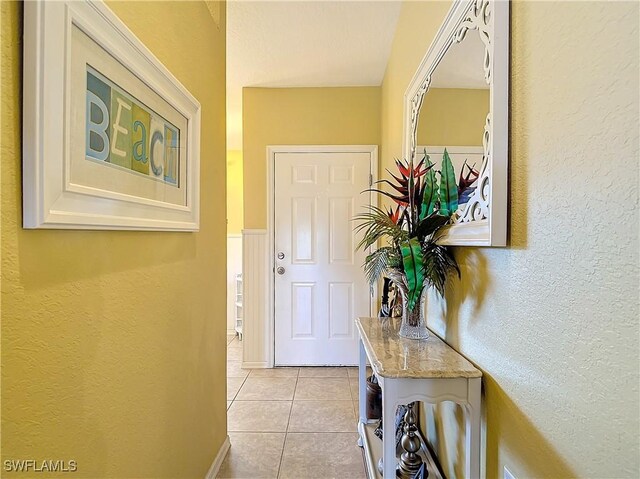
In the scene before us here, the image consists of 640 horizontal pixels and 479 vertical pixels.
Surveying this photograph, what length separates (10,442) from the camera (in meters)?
0.57

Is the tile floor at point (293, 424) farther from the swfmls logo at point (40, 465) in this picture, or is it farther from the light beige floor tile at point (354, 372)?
the swfmls logo at point (40, 465)

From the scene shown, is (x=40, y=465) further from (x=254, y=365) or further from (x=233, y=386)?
(x=254, y=365)

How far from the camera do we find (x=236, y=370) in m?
3.02

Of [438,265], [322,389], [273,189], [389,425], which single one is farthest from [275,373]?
[438,265]

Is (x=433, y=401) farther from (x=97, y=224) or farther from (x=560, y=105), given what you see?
(x=97, y=224)

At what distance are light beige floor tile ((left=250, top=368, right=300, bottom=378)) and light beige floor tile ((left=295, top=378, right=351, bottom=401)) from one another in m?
0.15

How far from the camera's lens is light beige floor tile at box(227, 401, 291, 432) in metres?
2.09

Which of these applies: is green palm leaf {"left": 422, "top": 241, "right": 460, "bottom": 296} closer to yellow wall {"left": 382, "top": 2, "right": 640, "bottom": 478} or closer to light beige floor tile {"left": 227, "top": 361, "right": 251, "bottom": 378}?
yellow wall {"left": 382, "top": 2, "right": 640, "bottom": 478}

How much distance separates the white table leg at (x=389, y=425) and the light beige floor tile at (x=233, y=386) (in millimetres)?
1752

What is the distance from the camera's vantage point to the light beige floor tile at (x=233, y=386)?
8.31 ft

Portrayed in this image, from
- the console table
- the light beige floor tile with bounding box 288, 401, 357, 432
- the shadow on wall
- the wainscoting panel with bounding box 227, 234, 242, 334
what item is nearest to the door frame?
the light beige floor tile with bounding box 288, 401, 357, 432

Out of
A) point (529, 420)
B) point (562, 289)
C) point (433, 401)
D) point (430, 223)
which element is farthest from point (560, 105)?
point (433, 401)

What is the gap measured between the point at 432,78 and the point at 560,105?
890 millimetres

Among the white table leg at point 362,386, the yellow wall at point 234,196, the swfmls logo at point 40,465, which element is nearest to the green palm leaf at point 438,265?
the white table leg at point 362,386
